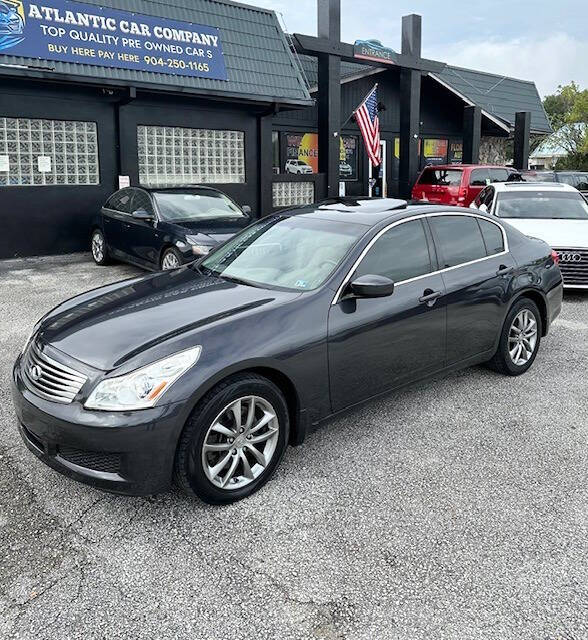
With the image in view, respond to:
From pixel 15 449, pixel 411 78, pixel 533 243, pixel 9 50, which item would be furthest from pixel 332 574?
pixel 411 78

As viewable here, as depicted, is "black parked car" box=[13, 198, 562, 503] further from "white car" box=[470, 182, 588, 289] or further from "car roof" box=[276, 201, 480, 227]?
"white car" box=[470, 182, 588, 289]

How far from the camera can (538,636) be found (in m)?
2.32

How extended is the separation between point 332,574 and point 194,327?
141 cm

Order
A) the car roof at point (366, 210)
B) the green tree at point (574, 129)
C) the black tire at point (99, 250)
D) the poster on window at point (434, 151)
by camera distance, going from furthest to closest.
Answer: the green tree at point (574, 129), the poster on window at point (434, 151), the black tire at point (99, 250), the car roof at point (366, 210)

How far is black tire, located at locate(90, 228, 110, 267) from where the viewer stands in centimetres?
1073

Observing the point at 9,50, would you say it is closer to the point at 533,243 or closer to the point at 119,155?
the point at 119,155

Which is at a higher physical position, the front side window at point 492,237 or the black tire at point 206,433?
the front side window at point 492,237

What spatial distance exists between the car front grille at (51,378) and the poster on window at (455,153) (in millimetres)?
21357

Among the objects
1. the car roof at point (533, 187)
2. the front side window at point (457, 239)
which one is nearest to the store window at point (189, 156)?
the car roof at point (533, 187)

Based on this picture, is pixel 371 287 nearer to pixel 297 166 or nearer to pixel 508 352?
pixel 508 352

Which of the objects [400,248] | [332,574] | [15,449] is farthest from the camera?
[400,248]

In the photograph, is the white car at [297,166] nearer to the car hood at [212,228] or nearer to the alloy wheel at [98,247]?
the alloy wheel at [98,247]

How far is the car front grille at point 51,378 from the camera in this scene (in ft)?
9.91

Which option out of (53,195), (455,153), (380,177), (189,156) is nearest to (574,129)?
(455,153)
